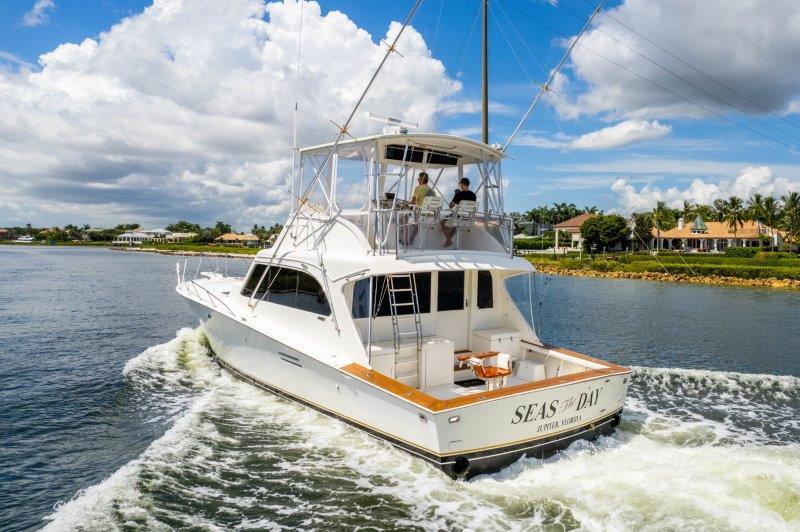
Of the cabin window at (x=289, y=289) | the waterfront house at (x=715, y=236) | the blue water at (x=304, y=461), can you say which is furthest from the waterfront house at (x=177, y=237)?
the cabin window at (x=289, y=289)

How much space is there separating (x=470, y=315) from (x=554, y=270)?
2037 inches

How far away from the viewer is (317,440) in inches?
332

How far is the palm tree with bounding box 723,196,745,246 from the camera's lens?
2958 inches

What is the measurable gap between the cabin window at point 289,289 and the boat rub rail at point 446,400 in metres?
1.65

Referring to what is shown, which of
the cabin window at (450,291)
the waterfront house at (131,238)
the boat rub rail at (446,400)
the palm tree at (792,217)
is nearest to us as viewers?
the boat rub rail at (446,400)

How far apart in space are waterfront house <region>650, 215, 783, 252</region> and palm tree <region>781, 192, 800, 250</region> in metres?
6.24

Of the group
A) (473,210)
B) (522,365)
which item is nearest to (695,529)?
(522,365)

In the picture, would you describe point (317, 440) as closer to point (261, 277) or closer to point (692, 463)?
point (261, 277)

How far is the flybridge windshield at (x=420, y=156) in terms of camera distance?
9.44 metres

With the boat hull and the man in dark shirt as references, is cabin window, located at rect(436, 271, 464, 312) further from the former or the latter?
the boat hull

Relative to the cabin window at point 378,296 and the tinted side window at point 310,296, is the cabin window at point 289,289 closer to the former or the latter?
the tinted side window at point 310,296

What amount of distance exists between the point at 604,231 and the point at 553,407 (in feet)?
216

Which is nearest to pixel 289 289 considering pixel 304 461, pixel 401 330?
pixel 401 330

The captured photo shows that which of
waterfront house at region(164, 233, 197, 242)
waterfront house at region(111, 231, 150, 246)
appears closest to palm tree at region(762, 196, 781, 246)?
waterfront house at region(164, 233, 197, 242)
